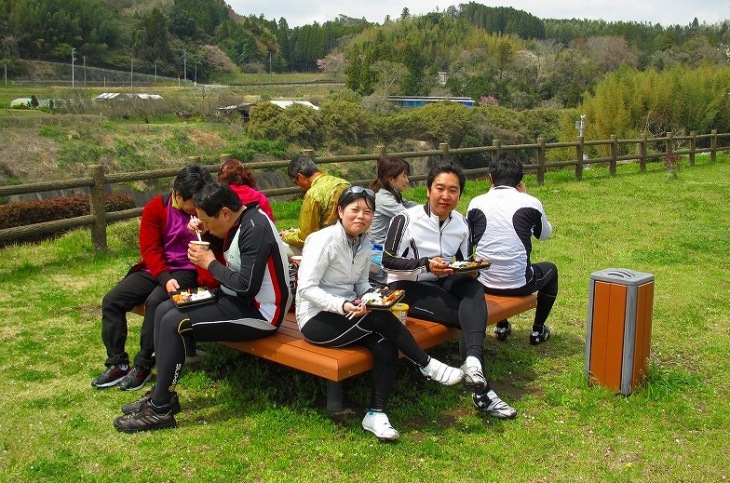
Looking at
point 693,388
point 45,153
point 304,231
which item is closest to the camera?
point 693,388

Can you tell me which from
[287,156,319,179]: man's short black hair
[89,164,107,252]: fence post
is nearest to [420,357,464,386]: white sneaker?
[287,156,319,179]: man's short black hair

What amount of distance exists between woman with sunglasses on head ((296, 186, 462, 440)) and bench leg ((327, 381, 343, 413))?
198 mm

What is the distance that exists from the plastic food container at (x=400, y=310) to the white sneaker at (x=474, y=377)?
0.40m

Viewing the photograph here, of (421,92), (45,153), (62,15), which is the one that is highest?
(62,15)

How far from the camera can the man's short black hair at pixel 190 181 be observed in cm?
393

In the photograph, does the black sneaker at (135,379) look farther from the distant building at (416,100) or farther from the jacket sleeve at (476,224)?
the distant building at (416,100)

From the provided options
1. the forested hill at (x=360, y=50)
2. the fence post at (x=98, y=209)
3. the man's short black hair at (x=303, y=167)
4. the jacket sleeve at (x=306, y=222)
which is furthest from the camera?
the forested hill at (x=360, y=50)

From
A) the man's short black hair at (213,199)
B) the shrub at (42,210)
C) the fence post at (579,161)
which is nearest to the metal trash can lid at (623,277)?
the man's short black hair at (213,199)

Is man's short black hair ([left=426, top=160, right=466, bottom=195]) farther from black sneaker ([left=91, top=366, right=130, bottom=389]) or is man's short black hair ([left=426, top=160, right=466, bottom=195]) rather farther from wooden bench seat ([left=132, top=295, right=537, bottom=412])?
black sneaker ([left=91, top=366, right=130, bottom=389])

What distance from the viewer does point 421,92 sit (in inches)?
3346

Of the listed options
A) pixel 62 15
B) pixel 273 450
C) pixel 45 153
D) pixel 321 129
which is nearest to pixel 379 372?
pixel 273 450

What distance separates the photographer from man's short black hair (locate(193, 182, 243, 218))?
3566mm

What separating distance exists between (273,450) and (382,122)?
170 feet

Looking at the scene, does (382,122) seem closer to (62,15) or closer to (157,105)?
(157,105)
